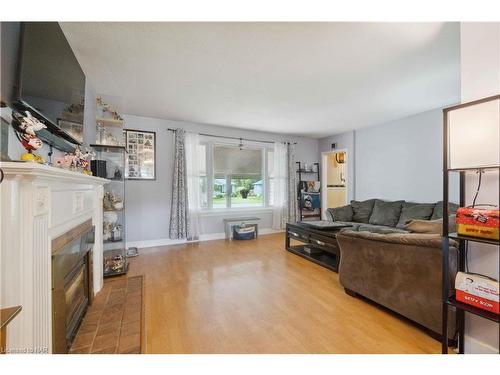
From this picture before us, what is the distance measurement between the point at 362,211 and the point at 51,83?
4.64 metres

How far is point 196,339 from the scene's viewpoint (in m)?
1.51

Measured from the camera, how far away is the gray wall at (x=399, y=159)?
3.49 metres

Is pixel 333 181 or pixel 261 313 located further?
pixel 333 181

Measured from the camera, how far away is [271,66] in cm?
219

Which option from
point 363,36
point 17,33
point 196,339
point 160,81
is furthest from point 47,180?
point 363,36

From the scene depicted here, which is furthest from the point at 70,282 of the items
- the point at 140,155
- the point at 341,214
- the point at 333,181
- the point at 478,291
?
the point at 333,181

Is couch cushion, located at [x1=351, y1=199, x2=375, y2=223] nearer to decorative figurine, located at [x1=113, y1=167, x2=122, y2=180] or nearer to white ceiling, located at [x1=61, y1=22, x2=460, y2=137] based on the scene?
white ceiling, located at [x1=61, y1=22, x2=460, y2=137]

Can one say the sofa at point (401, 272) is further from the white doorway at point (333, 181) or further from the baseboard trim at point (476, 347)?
the white doorway at point (333, 181)

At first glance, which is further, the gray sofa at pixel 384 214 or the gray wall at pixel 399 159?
the gray wall at pixel 399 159

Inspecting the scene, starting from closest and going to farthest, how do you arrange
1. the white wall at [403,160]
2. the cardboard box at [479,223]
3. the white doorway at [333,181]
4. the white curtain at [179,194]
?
1. the cardboard box at [479,223]
2. the white wall at [403,160]
3. the white curtain at [179,194]
4. the white doorway at [333,181]

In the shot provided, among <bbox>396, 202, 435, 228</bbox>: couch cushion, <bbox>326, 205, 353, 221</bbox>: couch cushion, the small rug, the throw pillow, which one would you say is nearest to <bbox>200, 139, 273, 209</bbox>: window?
<bbox>326, 205, 353, 221</bbox>: couch cushion

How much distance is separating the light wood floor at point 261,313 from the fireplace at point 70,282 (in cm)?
49

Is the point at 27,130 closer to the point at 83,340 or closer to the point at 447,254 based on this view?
the point at 83,340

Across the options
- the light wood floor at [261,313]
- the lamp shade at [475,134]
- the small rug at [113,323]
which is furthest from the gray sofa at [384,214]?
the small rug at [113,323]
